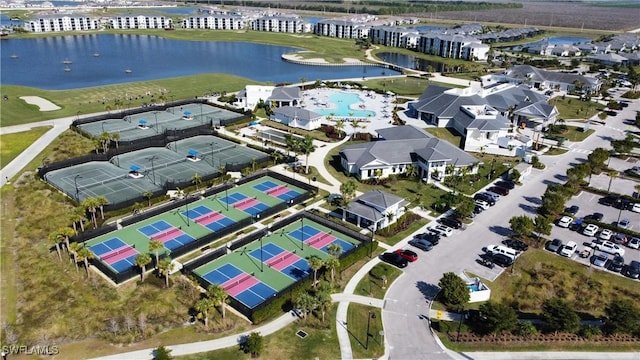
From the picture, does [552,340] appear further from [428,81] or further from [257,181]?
[428,81]

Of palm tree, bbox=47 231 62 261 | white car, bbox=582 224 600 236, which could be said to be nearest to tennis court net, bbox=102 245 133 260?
palm tree, bbox=47 231 62 261

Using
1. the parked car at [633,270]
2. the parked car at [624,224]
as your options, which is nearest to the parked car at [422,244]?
the parked car at [633,270]

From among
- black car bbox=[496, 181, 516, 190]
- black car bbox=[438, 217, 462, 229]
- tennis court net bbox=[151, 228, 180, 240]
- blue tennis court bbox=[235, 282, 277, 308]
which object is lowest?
blue tennis court bbox=[235, 282, 277, 308]

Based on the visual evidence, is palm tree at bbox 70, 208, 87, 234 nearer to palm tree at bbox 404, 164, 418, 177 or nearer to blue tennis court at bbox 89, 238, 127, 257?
blue tennis court at bbox 89, 238, 127, 257

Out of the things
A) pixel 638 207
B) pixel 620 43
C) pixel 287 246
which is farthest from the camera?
pixel 620 43

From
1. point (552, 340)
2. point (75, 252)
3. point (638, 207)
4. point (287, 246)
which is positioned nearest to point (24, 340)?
point (75, 252)

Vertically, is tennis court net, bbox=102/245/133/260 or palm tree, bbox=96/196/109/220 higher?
palm tree, bbox=96/196/109/220

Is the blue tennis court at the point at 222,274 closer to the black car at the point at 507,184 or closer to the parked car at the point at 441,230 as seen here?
the parked car at the point at 441,230
